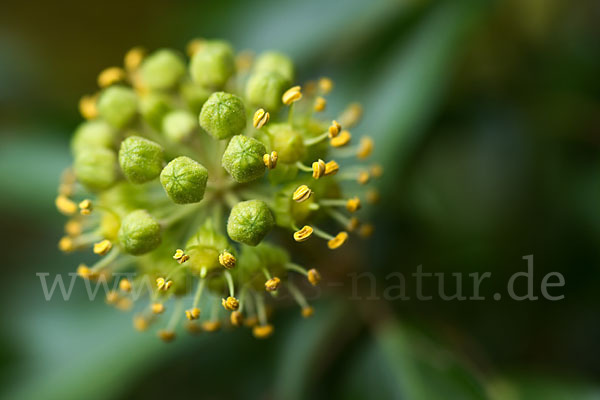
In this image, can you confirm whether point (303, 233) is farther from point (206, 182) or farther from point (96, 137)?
point (96, 137)

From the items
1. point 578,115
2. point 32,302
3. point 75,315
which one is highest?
point 32,302

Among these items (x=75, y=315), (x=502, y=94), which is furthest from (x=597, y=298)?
(x=75, y=315)

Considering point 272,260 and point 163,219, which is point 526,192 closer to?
point 272,260

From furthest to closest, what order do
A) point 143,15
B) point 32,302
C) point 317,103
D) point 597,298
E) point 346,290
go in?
point 143,15 < point 32,302 < point 597,298 < point 346,290 < point 317,103

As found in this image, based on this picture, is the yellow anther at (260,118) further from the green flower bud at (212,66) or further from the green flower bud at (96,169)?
the green flower bud at (96,169)

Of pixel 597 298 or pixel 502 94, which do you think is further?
pixel 502 94

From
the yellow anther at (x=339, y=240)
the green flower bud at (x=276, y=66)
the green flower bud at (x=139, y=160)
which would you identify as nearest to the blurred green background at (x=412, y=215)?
the yellow anther at (x=339, y=240)

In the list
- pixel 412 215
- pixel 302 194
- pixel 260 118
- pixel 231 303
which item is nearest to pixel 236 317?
pixel 231 303
